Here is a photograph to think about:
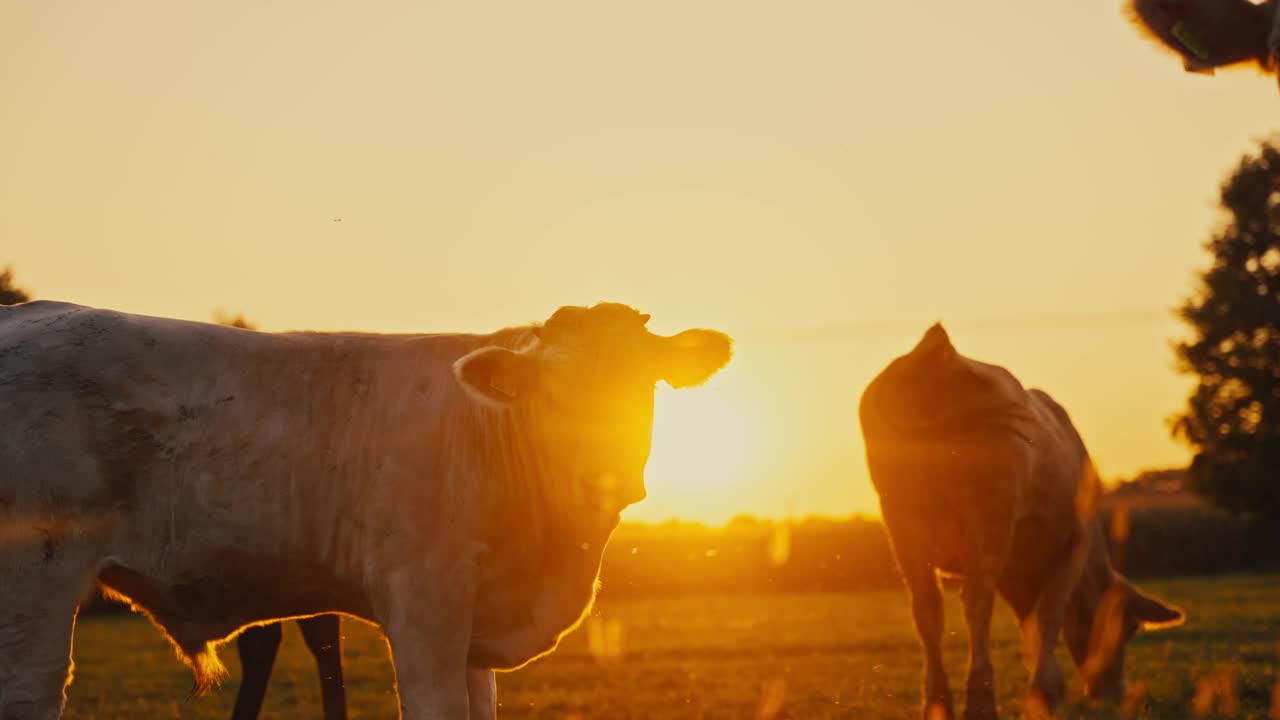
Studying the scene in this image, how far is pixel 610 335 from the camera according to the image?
19.0ft

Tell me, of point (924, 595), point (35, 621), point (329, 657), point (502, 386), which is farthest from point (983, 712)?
point (35, 621)

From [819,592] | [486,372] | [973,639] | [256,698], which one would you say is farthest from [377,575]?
[819,592]

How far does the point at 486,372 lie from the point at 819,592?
37.2 m

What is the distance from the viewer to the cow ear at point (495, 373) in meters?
5.76

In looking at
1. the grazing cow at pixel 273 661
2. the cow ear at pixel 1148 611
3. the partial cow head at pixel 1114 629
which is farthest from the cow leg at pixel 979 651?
the grazing cow at pixel 273 661

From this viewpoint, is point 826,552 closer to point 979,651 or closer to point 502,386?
point 979,651

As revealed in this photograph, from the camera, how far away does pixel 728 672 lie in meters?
14.9

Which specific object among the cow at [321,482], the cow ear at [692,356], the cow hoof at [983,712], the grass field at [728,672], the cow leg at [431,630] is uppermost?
the cow ear at [692,356]

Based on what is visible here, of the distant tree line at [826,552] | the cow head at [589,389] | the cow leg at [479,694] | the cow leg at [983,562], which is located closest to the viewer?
the cow head at [589,389]

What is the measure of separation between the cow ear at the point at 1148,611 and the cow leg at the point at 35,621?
9.58 m

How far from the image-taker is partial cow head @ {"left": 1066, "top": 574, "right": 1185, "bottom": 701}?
11922 millimetres

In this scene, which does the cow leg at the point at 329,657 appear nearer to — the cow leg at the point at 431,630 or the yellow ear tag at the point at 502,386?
the cow leg at the point at 431,630

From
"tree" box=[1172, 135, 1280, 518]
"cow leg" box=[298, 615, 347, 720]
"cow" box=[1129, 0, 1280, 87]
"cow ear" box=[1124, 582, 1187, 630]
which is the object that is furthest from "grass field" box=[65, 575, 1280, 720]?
"tree" box=[1172, 135, 1280, 518]

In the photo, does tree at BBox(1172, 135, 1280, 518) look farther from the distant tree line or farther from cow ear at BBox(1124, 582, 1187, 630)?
cow ear at BBox(1124, 582, 1187, 630)
